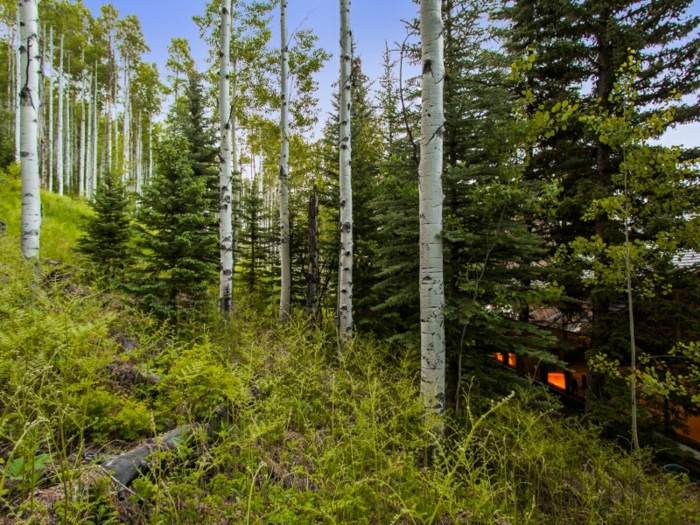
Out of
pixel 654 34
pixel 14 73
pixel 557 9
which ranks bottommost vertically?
pixel 654 34

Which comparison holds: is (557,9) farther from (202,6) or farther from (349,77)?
(202,6)

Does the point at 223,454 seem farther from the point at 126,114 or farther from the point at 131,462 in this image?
the point at 126,114

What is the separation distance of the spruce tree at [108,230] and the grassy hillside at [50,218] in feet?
2.24

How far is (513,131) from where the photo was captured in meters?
4.14

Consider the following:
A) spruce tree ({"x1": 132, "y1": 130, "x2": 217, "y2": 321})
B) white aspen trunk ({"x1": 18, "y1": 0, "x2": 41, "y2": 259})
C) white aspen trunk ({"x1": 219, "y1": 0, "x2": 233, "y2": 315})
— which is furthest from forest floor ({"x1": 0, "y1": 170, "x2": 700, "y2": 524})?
white aspen trunk ({"x1": 219, "y1": 0, "x2": 233, "y2": 315})

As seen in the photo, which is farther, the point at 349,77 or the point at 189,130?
Answer: the point at 189,130

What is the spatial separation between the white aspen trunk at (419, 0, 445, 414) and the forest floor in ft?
1.46

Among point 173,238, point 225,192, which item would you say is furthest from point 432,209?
point 173,238

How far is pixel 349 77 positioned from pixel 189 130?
5361 millimetres

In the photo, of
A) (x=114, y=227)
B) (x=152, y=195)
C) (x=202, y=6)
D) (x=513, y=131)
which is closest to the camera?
(x=513, y=131)

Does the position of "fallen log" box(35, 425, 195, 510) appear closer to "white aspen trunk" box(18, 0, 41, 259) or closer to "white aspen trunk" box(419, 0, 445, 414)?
"white aspen trunk" box(419, 0, 445, 414)

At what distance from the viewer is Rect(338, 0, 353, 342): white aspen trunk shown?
22.4 ft

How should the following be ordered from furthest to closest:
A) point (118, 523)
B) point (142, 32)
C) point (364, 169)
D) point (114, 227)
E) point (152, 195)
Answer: point (142, 32)
point (364, 169)
point (114, 227)
point (152, 195)
point (118, 523)

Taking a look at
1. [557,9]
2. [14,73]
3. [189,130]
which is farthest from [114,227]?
[14,73]
